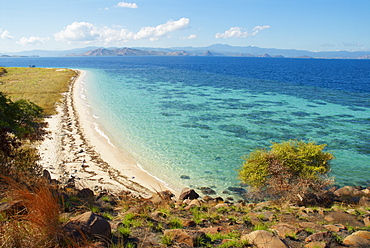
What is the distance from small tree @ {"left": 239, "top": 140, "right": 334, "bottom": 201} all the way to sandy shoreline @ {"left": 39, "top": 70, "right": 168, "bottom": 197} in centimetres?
580

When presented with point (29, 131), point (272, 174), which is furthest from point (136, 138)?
point (272, 174)

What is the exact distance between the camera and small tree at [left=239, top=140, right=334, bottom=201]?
14.7 meters

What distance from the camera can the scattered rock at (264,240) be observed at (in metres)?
7.78

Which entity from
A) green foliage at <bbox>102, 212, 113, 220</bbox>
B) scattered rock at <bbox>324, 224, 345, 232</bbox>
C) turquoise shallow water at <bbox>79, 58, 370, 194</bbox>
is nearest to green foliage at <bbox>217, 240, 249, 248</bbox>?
scattered rock at <bbox>324, 224, 345, 232</bbox>

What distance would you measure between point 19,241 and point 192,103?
133 ft

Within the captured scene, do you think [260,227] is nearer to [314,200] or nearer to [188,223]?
[188,223]

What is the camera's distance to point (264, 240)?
7992 mm

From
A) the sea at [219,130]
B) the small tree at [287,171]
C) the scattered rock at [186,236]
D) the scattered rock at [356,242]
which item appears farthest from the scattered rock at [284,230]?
the sea at [219,130]

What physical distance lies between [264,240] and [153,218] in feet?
13.7

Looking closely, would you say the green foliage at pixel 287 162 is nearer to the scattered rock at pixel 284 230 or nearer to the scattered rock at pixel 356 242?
the scattered rock at pixel 284 230

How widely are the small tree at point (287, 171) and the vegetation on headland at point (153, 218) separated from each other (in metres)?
0.11

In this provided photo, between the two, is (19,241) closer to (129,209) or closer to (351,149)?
(129,209)

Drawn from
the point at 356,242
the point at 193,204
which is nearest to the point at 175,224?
the point at 193,204

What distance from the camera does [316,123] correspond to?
109ft
